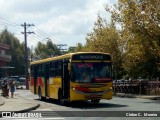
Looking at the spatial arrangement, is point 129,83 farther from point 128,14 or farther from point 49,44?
point 49,44

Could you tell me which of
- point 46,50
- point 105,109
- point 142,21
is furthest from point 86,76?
point 46,50

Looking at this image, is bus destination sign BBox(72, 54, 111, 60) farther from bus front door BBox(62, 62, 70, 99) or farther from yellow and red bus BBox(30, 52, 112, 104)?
bus front door BBox(62, 62, 70, 99)

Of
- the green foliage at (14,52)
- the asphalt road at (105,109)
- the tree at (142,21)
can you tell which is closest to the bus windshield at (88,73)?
the asphalt road at (105,109)

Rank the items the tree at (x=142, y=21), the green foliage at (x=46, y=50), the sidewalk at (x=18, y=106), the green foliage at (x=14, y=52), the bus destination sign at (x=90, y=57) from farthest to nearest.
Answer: the green foliage at (x=46, y=50) < the green foliage at (x=14, y=52) < the tree at (x=142, y=21) < the bus destination sign at (x=90, y=57) < the sidewalk at (x=18, y=106)

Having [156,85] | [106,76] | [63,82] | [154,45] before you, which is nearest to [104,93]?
[106,76]

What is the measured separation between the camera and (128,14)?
3441 centimetres

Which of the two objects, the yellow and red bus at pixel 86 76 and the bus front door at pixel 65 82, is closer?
the yellow and red bus at pixel 86 76

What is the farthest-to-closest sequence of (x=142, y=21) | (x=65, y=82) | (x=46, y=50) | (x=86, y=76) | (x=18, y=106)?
(x=46, y=50) → (x=142, y=21) → (x=65, y=82) → (x=18, y=106) → (x=86, y=76)

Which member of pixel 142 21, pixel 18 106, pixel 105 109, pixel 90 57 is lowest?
pixel 105 109

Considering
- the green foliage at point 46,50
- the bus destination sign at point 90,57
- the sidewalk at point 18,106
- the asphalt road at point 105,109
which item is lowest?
the asphalt road at point 105,109

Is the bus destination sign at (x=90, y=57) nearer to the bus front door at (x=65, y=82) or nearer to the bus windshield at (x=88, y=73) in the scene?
the bus windshield at (x=88, y=73)

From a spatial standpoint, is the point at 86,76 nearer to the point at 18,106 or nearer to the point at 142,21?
the point at 18,106

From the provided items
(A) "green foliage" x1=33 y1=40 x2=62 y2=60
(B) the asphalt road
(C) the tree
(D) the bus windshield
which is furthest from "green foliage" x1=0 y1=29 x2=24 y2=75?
(D) the bus windshield

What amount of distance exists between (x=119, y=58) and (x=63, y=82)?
26.3m
